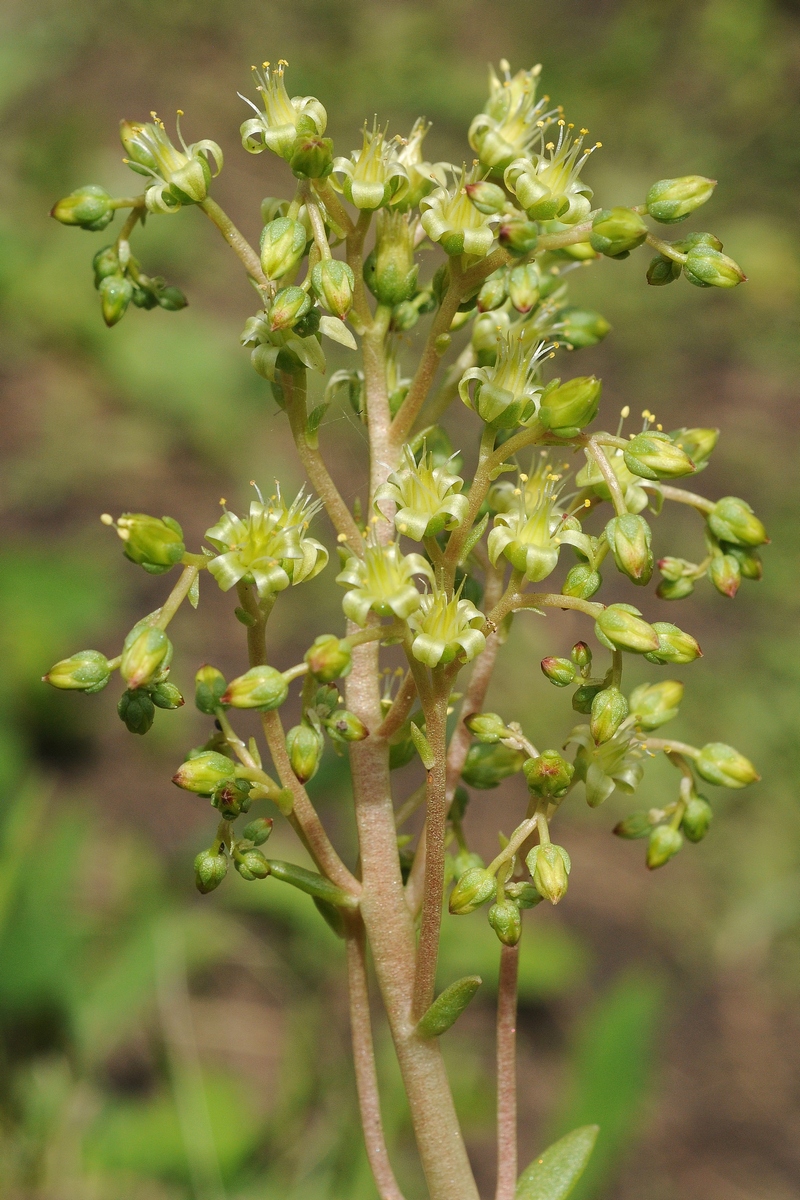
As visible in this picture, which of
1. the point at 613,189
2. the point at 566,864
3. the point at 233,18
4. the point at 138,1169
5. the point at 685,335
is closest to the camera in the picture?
the point at 566,864

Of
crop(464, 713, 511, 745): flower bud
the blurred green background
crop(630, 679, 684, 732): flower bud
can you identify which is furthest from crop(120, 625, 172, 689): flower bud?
the blurred green background

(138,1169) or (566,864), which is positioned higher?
(566,864)

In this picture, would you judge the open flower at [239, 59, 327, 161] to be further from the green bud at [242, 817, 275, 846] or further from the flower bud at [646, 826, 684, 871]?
the flower bud at [646, 826, 684, 871]

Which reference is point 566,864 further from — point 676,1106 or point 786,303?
point 786,303

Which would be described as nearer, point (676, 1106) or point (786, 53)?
point (676, 1106)

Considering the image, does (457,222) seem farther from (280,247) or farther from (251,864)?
(251,864)

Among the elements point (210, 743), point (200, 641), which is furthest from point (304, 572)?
point (200, 641)

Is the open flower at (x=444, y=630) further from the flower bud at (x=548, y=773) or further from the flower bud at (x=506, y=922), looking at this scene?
the flower bud at (x=506, y=922)
